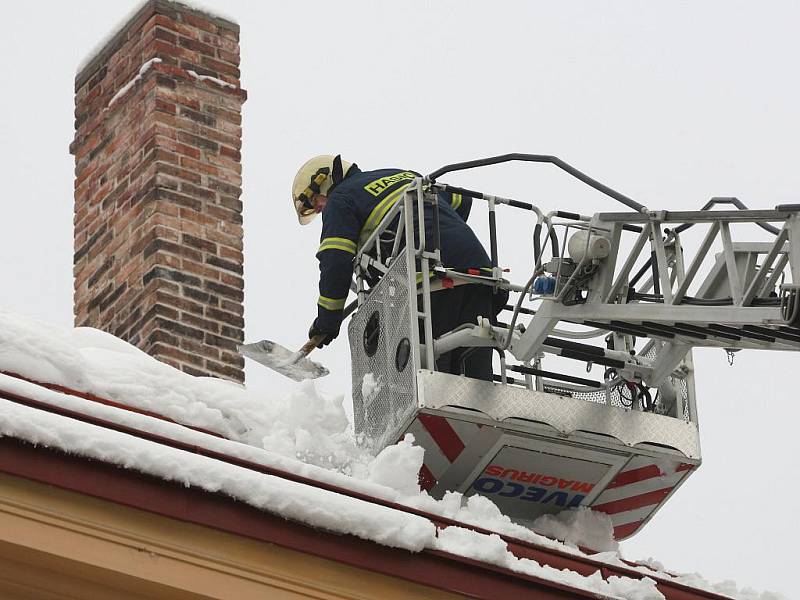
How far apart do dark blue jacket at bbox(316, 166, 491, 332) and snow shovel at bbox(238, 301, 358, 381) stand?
199mm

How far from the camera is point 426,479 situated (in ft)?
28.8

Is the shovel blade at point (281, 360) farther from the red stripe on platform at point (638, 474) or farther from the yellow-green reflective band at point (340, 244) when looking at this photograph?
the red stripe on platform at point (638, 474)

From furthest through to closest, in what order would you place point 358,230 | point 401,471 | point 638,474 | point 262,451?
1. point 358,230
2. point 638,474
3. point 401,471
4. point 262,451

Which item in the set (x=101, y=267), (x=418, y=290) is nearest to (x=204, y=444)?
(x=418, y=290)

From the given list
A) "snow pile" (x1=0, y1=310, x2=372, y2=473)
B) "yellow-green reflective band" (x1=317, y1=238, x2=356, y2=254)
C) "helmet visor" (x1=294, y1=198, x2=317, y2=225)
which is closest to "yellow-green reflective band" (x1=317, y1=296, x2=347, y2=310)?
"yellow-green reflective band" (x1=317, y1=238, x2=356, y2=254)

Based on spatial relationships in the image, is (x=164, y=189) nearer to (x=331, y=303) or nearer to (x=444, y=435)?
(x=331, y=303)

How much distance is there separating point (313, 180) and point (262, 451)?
12.8ft

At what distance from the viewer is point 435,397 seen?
8.45 metres

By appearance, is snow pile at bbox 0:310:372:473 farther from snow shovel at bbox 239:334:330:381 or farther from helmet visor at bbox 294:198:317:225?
helmet visor at bbox 294:198:317:225

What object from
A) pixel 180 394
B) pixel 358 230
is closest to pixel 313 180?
pixel 358 230

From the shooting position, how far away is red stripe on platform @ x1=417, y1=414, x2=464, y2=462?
845cm

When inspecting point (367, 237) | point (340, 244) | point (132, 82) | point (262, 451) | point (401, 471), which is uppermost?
point (132, 82)

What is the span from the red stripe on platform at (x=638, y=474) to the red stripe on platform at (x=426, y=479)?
2.88 ft

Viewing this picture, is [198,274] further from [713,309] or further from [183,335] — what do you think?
[713,309]
